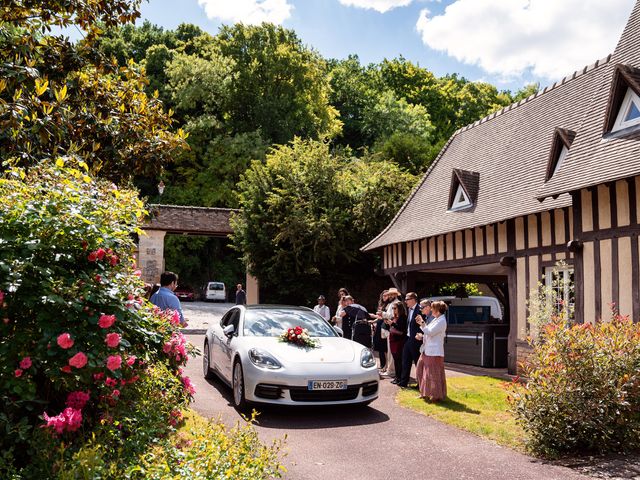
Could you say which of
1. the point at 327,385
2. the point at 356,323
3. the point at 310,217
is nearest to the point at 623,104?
the point at 356,323

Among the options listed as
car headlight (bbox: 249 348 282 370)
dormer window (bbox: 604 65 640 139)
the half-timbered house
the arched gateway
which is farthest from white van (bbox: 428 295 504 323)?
the arched gateway

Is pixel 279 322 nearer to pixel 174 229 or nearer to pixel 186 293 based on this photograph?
pixel 174 229

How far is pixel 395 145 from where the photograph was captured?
37.5 metres

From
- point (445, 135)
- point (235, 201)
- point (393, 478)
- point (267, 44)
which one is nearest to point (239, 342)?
point (393, 478)

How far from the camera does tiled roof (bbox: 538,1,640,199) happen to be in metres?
10.0

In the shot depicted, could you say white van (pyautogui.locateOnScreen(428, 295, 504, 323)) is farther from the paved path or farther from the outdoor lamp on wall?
the paved path

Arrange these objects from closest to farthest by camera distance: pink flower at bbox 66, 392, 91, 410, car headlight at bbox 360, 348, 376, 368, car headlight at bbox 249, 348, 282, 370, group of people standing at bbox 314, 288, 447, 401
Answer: pink flower at bbox 66, 392, 91, 410, car headlight at bbox 249, 348, 282, 370, car headlight at bbox 360, 348, 376, 368, group of people standing at bbox 314, 288, 447, 401

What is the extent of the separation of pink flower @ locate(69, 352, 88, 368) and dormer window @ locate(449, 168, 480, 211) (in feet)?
44.3

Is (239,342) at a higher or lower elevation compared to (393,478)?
higher

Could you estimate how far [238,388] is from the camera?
8.55m

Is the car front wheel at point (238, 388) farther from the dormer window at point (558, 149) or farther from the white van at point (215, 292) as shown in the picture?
the white van at point (215, 292)

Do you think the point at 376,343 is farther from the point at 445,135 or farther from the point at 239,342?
the point at 445,135

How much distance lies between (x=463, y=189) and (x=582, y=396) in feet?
35.0

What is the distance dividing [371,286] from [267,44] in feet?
75.9
